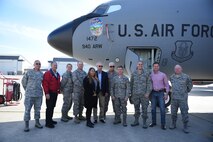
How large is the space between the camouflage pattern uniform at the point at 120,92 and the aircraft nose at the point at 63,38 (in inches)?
99.5

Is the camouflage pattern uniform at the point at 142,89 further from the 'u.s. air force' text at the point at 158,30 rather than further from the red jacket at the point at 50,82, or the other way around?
the red jacket at the point at 50,82

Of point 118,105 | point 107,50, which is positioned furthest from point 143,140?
point 107,50

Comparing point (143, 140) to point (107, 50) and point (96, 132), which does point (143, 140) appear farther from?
point (107, 50)

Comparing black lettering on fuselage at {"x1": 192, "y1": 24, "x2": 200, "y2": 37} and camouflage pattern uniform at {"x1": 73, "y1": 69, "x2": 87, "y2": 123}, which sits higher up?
black lettering on fuselage at {"x1": 192, "y1": 24, "x2": 200, "y2": 37}

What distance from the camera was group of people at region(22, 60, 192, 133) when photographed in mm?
6980

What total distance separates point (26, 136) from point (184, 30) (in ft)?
21.4

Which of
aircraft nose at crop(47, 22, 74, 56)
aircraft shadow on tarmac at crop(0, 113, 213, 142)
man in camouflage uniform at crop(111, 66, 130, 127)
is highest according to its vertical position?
aircraft nose at crop(47, 22, 74, 56)

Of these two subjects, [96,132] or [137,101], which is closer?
[96,132]

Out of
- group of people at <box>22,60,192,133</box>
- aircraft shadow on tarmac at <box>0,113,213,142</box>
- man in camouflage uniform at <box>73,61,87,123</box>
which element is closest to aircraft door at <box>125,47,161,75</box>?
group of people at <box>22,60,192,133</box>

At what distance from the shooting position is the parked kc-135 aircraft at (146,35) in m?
8.56

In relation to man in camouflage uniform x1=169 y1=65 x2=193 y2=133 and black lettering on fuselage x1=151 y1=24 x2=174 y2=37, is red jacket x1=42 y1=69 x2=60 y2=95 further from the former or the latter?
black lettering on fuselage x1=151 y1=24 x2=174 y2=37

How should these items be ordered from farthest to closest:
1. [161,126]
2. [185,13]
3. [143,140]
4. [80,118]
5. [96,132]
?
[185,13]
[80,118]
[161,126]
[96,132]
[143,140]

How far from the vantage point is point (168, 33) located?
337 inches

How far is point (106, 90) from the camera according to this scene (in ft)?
25.4
